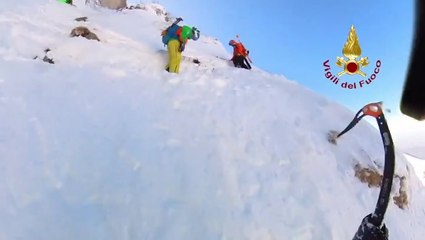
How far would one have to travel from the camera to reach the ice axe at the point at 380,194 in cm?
286

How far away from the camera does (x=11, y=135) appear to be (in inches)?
243

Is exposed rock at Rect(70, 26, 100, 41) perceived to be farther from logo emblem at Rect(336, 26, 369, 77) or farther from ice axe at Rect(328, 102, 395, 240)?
ice axe at Rect(328, 102, 395, 240)

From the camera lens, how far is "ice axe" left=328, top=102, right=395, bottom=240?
286 cm

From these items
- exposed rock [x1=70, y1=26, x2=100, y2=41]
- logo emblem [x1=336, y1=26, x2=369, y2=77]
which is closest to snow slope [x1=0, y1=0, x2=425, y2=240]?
exposed rock [x1=70, y1=26, x2=100, y2=41]

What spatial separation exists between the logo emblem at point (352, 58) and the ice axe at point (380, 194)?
348 centimetres

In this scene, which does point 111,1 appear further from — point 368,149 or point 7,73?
point 368,149

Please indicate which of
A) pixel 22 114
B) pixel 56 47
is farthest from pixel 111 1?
pixel 22 114

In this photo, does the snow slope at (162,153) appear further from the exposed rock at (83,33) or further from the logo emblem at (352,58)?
the logo emblem at (352,58)

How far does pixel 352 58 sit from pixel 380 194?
4.36 meters

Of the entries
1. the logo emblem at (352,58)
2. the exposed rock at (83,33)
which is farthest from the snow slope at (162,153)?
the logo emblem at (352,58)

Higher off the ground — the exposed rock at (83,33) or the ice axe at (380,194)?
the ice axe at (380,194)

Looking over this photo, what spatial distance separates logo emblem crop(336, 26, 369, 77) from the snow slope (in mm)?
1875

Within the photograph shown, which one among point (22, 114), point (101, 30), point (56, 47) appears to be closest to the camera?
point (22, 114)

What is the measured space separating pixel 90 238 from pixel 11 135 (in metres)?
2.37
